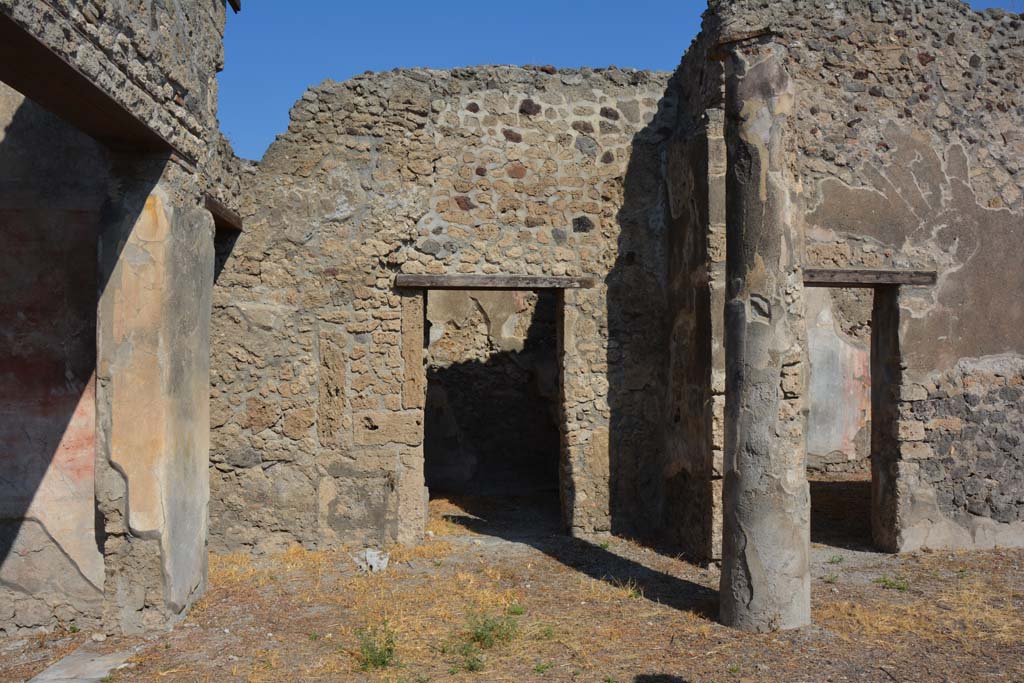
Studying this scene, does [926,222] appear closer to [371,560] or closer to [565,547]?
[565,547]

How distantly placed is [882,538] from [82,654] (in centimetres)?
587

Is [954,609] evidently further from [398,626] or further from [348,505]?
[348,505]

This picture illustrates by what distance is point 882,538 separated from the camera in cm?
660

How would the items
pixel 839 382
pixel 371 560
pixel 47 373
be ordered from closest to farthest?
pixel 47 373 < pixel 371 560 < pixel 839 382

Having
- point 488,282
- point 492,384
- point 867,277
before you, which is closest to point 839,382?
point 867,277

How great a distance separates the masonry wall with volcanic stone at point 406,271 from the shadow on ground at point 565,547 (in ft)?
1.32

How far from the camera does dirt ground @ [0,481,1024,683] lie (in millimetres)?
4102

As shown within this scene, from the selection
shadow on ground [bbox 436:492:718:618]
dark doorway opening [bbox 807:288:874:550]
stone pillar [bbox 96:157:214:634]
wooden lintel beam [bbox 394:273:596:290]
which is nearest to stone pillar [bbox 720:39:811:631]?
shadow on ground [bbox 436:492:718:618]

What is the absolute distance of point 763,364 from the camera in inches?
189

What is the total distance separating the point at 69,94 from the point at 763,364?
157 inches

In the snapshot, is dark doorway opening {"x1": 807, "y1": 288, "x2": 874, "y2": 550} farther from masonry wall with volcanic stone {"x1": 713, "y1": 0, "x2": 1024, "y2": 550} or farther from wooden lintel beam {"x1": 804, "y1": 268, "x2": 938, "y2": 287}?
wooden lintel beam {"x1": 804, "y1": 268, "x2": 938, "y2": 287}

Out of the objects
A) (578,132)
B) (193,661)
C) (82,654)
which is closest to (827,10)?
(578,132)

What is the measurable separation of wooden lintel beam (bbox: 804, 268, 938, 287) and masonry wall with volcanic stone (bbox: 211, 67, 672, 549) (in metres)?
1.29

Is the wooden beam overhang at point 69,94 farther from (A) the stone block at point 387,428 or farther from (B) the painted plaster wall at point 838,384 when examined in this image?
(B) the painted plaster wall at point 838,384
